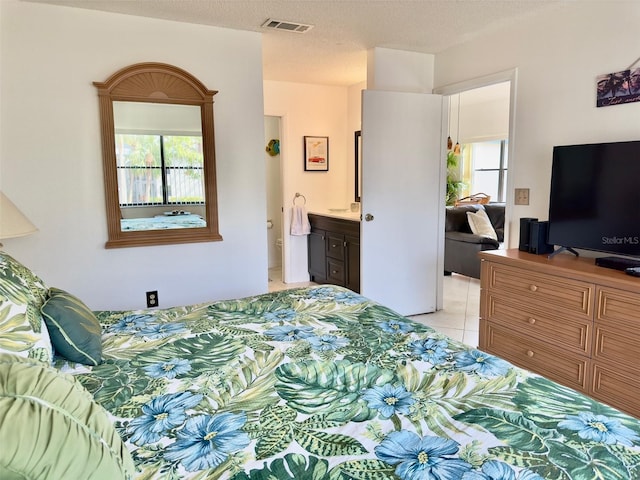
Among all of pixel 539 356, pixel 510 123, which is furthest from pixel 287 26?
pixel 539 356

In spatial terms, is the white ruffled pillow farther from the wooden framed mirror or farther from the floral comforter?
the floral comforter

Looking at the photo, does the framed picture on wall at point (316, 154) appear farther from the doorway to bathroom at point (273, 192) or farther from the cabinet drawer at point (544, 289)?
the cabinet drawer at point (544, 289)

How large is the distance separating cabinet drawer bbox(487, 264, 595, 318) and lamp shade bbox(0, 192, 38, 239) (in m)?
2.69

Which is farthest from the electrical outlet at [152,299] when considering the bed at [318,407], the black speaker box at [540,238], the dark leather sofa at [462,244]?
the dark leather sofa at [462,244]

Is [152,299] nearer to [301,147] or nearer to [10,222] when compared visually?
[10,222]

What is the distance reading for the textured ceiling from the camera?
277 centimetres

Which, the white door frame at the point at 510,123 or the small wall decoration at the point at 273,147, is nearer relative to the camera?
the white door frame at the point at 510,123

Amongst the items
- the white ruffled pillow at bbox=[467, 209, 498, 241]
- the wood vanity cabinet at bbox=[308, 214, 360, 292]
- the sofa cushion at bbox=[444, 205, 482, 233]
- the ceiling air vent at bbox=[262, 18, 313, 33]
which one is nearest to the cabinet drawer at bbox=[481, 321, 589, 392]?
the wood vanity cabinet at bbox=[308, 214, 360, 292]

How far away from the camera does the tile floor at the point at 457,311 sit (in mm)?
3580

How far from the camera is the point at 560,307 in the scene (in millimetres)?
2361

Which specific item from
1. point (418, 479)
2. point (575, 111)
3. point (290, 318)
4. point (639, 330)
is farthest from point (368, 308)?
point (575, 111)

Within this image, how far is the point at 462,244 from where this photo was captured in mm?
5219

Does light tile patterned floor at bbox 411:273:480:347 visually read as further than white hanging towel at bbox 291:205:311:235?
No

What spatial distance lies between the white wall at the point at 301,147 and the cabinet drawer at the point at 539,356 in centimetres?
281
